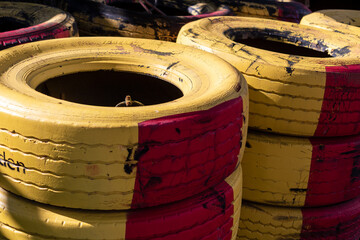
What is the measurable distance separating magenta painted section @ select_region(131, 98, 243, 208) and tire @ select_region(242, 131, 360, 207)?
0.40m

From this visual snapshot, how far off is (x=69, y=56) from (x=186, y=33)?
1.57 ft

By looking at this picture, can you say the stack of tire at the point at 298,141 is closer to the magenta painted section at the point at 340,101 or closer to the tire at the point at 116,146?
the magenta painted section at the point at 340,101

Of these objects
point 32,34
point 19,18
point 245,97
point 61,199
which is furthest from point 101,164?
point 19,18

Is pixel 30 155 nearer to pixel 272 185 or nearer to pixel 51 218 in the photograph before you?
pixel 51 218

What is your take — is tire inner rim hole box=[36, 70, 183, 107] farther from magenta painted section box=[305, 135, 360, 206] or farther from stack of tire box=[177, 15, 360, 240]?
magenta painted section box=[305, 135, 360, 206]

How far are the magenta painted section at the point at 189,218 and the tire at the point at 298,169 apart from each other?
13.4 inches

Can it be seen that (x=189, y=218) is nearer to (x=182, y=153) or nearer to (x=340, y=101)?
(x=182, y=153)

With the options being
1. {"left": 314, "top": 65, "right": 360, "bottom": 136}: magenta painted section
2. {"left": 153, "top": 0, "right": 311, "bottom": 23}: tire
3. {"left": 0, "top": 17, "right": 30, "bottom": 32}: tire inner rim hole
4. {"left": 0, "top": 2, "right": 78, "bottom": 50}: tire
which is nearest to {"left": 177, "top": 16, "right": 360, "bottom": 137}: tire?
{"left": 314, "top": 65, "right": 360, "bottom": 136}: magenta painted section

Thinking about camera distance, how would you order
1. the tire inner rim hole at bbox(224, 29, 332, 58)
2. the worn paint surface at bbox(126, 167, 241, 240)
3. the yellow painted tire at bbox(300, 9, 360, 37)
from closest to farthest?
the worn paint surface at bbox(126, 167, 241, 240), the tire inner rim hole at bbox(224, 29, 332, 58), the yellow painted tire at bbox(300, 9, 360, 37)

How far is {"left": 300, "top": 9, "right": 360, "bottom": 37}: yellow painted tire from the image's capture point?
2133 millimetres

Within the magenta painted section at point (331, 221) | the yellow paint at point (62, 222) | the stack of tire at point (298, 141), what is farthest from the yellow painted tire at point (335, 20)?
the yellow paint at point (62, 222)

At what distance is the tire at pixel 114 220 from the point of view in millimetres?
1063

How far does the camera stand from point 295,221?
165 cm

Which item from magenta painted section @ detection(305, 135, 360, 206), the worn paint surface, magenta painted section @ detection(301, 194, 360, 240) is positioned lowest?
magenta painted section @ detection(301, 194, 360, 240)
